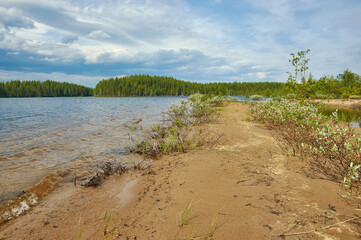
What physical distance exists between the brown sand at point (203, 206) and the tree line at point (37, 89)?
159 m

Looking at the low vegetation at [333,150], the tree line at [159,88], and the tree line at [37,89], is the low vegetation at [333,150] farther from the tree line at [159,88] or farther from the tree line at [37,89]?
the tree line at [37,89]

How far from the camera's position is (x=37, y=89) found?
427 feet

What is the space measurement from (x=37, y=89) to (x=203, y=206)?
537ft

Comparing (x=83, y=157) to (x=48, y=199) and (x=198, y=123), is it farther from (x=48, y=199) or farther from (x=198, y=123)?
(x=198, y=123)

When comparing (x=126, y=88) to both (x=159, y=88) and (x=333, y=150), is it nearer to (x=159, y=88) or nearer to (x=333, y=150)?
(x=159, y=88)

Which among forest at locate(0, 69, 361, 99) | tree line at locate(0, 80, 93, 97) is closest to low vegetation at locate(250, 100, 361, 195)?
forest at locate(0, 69, 361, 99)

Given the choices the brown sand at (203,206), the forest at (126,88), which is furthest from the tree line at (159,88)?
the brown sand at (203,206)

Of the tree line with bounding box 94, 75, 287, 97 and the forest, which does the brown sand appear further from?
the tree line with bounding box 94, 75, 287, 97

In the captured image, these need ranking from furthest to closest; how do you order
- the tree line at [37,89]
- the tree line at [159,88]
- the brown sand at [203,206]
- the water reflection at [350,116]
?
→ the tree line at [159,88]
the tree line at [37,89]
the water reflection at [350,116]
the brown sand at [203,206]

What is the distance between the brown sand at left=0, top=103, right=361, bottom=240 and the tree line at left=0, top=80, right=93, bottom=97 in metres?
159

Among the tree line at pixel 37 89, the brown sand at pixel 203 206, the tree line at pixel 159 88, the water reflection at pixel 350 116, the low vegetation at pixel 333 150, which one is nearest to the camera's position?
the brown sand at pixel 203 206

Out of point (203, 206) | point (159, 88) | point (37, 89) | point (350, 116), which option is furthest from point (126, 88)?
point (203, 206)

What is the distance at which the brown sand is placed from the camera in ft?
Result: 11.4

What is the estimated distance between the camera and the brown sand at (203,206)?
Answer: 3.46 metres
